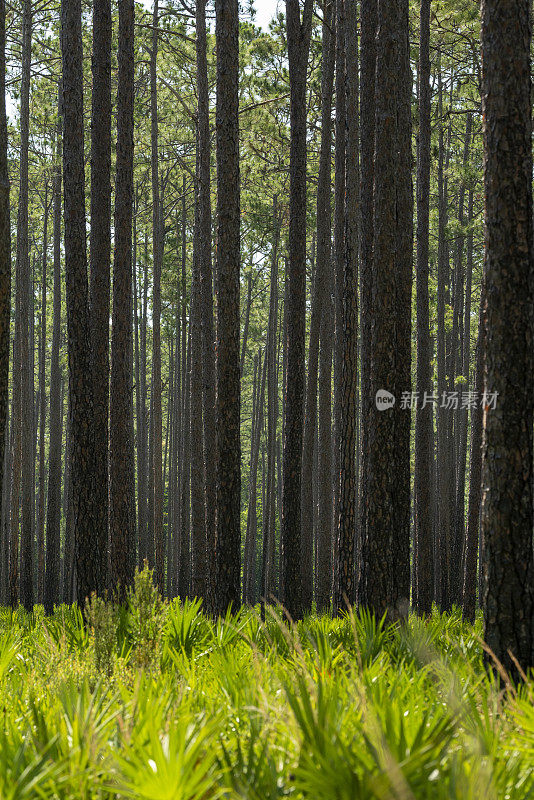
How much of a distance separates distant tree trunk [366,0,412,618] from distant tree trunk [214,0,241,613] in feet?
6.09

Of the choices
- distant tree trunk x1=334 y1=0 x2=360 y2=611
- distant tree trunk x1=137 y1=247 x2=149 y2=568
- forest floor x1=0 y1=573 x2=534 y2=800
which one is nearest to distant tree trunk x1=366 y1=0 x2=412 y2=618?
distant tree trunk x1=334 y1=0 x2=360 y2=611

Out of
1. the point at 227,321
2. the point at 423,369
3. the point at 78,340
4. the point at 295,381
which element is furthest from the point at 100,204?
the point at 423,369

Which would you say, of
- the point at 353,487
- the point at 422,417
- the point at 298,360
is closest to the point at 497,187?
the point at 353,487

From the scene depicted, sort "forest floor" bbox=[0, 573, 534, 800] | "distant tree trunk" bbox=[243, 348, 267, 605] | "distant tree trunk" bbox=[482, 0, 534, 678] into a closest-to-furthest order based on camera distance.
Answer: "forest floor" bbox=[0, 573, 534, 800] → "distant tree trunk" bbox=[482, 0, 534, 678] → "distant tree trunk" bbox=[243, 348, 267, 605]

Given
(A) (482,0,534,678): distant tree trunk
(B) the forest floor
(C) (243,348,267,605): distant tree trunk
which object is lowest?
(C) (243,348,267,605): distant tree trunk

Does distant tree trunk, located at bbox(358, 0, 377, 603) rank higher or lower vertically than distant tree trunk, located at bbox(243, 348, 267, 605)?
higher

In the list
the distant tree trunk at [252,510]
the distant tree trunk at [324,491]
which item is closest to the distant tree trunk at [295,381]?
the distant tree trunk at [324,491]

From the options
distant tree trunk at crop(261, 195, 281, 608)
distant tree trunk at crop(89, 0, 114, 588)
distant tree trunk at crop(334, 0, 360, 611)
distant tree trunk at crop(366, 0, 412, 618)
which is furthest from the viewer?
distant tree trunk at crop(261, 195, 281, 608)

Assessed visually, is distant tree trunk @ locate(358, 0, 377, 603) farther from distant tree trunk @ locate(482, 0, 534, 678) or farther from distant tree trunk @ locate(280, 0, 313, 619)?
distant tree trunk @ locate(482, 0, 534, 678)

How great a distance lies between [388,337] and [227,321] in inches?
86.2

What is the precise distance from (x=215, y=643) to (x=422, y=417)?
8.11 meters

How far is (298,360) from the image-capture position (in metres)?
11.7

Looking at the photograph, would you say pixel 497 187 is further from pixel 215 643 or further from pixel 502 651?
pixel 215 643

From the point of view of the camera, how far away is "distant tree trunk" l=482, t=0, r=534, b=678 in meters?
4.87
